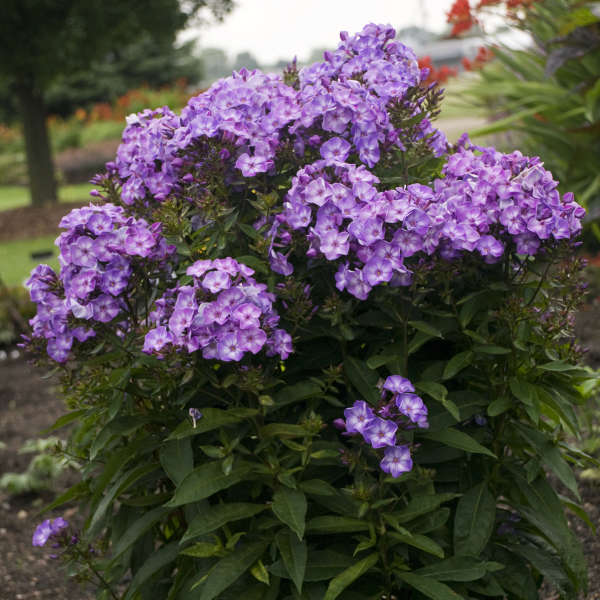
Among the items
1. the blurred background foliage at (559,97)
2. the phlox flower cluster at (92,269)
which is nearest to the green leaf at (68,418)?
Answer: the phlox flower cluster at (92,269)

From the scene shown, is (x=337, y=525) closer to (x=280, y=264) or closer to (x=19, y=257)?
(x=280, y=264)

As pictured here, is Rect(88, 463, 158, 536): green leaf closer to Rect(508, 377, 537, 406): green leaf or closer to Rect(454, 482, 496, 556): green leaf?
Rect(454, 482, 496, 556): green leaf

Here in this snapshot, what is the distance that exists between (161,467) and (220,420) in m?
0.33

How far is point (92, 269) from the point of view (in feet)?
6.55

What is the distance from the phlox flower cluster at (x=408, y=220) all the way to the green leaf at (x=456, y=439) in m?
0.38

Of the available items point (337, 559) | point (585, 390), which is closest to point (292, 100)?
point (337, 559)

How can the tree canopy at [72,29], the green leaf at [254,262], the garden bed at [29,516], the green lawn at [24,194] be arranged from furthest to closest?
the green lawn at [24,194] < the tree canopy at [72,29] < the garden bed at [29,516] < the green leaf at [254,262]

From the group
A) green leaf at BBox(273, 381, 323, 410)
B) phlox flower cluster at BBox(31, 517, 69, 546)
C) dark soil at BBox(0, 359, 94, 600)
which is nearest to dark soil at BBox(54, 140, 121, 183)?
dark soil at BBox(0, 359, 94, 600)

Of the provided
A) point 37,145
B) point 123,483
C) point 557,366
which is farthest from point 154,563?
point 37,145

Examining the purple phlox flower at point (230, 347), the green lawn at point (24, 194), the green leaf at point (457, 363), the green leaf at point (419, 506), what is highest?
the purple phlox flower at point (230, 347)

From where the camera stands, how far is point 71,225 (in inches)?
80.0

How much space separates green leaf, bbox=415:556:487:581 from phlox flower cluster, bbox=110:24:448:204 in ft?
3.28

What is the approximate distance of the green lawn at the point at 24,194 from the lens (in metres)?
16.0

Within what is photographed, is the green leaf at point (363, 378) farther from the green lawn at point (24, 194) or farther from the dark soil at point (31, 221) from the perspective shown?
the green lawn at point (24, 194)
